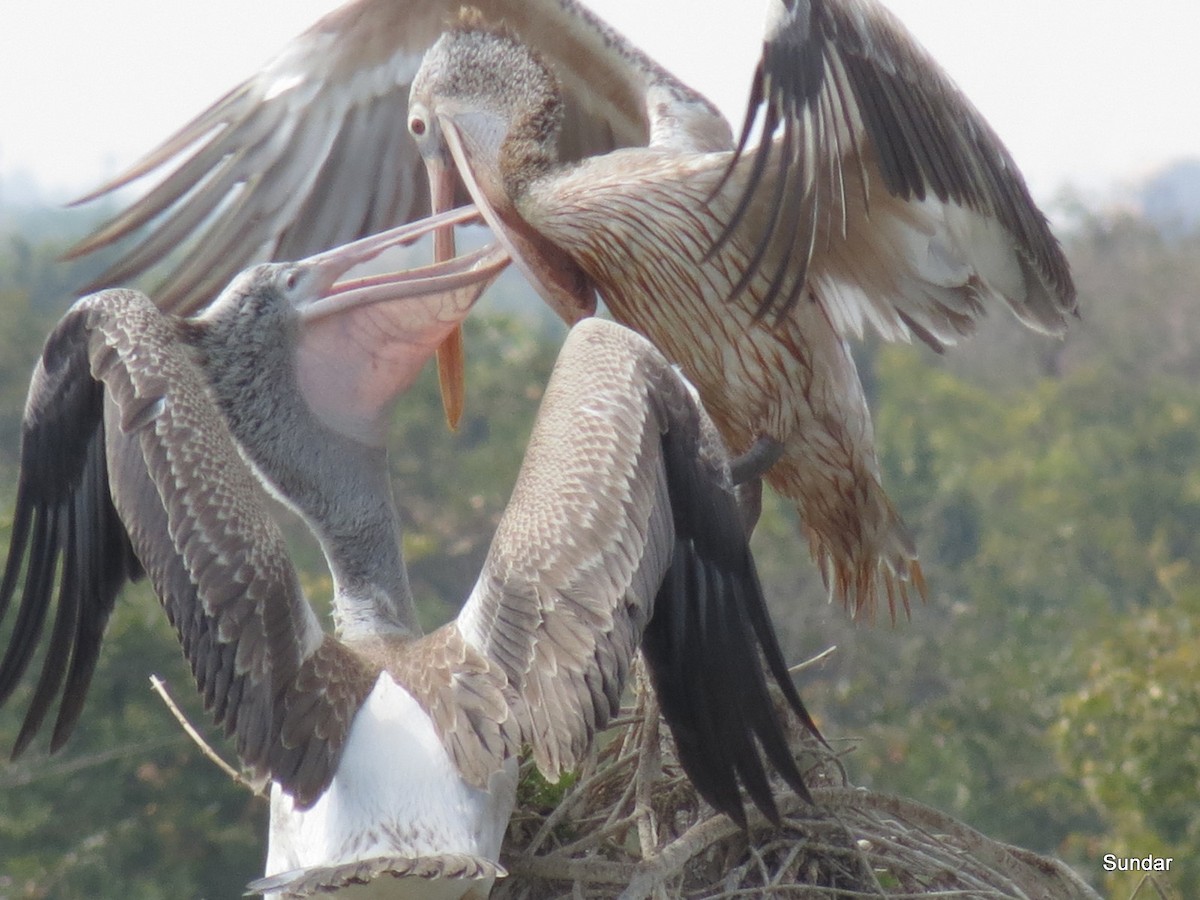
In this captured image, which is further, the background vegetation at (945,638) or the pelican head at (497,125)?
→ the background vegetation at (945,638)

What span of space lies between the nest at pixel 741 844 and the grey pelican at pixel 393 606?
0.16m

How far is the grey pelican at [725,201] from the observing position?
4199 millimetres

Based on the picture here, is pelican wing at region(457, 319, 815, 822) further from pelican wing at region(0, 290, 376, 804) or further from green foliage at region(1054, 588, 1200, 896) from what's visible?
Answer: green foliage at region(1054, 588, 1200, 896)

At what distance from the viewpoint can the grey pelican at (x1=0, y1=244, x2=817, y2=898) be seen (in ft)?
11.0

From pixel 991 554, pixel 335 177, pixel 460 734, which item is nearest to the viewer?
pixel 460 734

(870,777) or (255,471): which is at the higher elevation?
(255,471)

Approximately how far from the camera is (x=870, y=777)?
32.7ft

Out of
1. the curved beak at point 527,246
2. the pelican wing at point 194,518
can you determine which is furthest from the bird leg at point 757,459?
the pelican wing at point 194,518

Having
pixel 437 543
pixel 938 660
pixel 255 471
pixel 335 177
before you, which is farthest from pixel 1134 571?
pixel 255 471

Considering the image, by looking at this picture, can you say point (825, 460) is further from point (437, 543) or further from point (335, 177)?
point (437, 543)

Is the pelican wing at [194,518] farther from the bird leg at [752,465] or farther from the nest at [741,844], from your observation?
the bird leg at [752,465]

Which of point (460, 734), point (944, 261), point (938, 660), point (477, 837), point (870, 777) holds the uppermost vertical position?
point (944, 261)

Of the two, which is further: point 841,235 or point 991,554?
point 991,554

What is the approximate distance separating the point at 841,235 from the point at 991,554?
13.9 m
